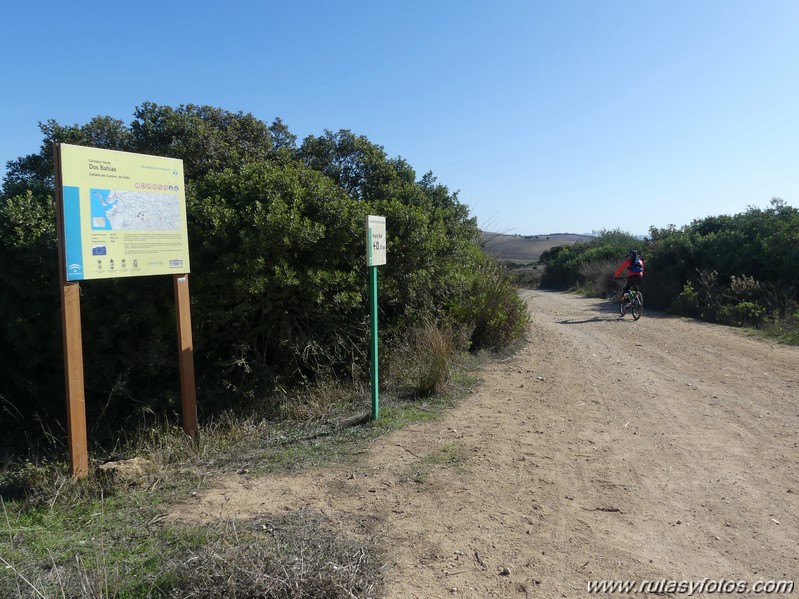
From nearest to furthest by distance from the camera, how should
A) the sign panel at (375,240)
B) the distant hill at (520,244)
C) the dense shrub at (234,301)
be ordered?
the sign panel at (375,240)
the dense shrub at (234,301)
the distant hill at (520,244)

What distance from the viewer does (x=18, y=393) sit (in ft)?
29.7

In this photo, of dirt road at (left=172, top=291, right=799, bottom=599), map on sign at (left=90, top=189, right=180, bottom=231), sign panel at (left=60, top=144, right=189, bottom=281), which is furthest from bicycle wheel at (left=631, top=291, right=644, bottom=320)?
map on sign at (left=90, top=189, right=180, bottom=231)

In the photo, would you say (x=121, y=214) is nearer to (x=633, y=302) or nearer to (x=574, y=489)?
(x=574, y=489)

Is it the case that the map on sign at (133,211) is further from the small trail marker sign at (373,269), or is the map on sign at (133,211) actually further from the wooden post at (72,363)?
the small trail marker sign at (373,269)

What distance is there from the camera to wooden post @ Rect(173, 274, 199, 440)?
6168mm

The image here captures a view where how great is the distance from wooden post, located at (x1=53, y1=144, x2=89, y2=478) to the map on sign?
34 cm

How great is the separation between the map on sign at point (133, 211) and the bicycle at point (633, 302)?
40.2ft

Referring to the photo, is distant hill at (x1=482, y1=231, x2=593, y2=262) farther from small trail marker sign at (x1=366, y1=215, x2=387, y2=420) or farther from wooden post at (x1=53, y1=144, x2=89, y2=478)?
wooden post at (x1=53, y1=144, x2=89, y2=478)

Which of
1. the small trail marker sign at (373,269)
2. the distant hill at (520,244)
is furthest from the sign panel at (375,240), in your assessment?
the distant hill at (520,244)

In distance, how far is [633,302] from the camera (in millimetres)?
15266

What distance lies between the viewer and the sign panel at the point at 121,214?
16.9 feet

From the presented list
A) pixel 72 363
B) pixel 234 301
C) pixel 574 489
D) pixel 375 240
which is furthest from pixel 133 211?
pixel 574 489

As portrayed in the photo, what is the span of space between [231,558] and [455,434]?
3.24 m

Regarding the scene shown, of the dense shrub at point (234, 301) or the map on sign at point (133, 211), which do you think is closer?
the map on sign at point (133, 211)
